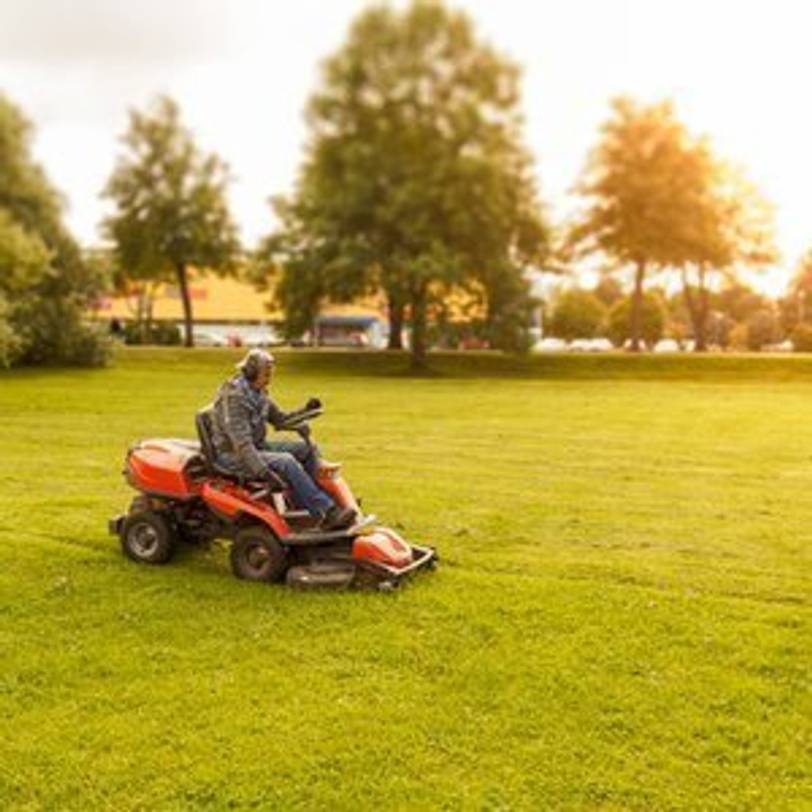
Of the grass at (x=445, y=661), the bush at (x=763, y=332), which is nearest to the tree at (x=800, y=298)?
the bush at (x=763, y=332)

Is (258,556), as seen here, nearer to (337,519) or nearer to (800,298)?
(337,519)

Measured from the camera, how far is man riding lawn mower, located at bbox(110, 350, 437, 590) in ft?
33.7

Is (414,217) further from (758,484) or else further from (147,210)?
(758,484)

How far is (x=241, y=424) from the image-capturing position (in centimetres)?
1033

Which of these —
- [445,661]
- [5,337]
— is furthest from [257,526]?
[5,337]

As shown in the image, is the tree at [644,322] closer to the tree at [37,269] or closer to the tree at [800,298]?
the tree at [800,298]

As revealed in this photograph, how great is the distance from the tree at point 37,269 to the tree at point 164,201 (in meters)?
10.7

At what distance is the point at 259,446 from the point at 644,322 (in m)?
94.2

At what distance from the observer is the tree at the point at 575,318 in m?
110

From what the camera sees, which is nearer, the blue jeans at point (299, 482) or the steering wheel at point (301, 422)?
the blue jeans at point (299, 482)

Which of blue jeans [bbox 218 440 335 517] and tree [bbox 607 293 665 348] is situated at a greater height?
tree [bbox 607 293 665 348]

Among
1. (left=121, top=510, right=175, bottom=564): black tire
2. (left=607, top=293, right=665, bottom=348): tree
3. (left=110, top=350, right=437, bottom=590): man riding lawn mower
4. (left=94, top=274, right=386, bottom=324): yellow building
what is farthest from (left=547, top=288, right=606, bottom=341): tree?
(left=110, top=350, right=437, bottom=590): man riding lawn mower

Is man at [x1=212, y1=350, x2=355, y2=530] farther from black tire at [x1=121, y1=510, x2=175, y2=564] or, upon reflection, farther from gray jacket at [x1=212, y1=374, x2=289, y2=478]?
black tire at [x1=121, y1=510, x2=175, y2=564]

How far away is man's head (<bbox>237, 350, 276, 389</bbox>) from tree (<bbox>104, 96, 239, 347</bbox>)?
51.9 m
